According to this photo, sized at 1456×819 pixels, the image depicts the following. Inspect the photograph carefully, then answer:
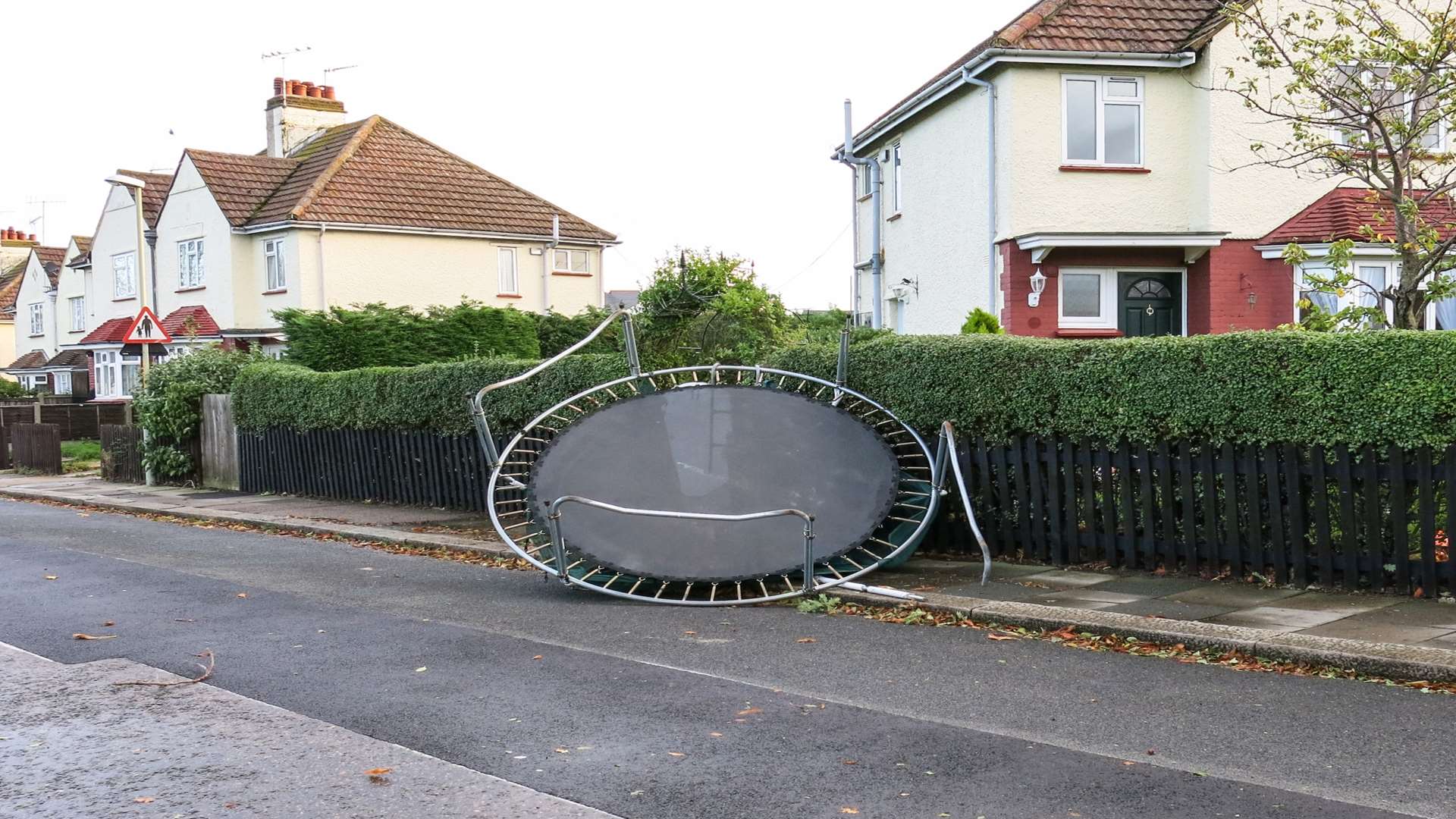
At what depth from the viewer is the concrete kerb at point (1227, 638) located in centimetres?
668

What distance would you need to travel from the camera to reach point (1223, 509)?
31.1ft

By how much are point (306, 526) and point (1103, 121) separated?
45.1 feet

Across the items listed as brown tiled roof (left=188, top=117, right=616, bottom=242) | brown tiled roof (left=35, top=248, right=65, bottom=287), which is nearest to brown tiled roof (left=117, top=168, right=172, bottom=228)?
brown tiled roof (left=188, top=117, right=616, bottom=242)

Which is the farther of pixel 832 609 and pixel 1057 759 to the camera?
pixel 832 609

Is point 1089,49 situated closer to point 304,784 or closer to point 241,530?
point 241,530

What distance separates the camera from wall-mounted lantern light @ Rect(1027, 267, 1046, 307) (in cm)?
2114

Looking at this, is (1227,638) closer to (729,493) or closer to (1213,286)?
(729,493)

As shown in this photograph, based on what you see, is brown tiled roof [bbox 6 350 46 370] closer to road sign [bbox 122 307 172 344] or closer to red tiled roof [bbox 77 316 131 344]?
red tiled roof [bbox 77 316 131 344]

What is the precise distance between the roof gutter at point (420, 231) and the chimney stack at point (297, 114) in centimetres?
660

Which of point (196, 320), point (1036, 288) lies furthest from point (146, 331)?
point (196, 320)

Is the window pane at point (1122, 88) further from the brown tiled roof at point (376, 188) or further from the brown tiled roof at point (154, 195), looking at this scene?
the brown tiled roof at point (154, 195)

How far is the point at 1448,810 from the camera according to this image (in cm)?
471

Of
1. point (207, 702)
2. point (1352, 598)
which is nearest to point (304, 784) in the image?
point (207, 702)

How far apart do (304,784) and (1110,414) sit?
22.3 feet
